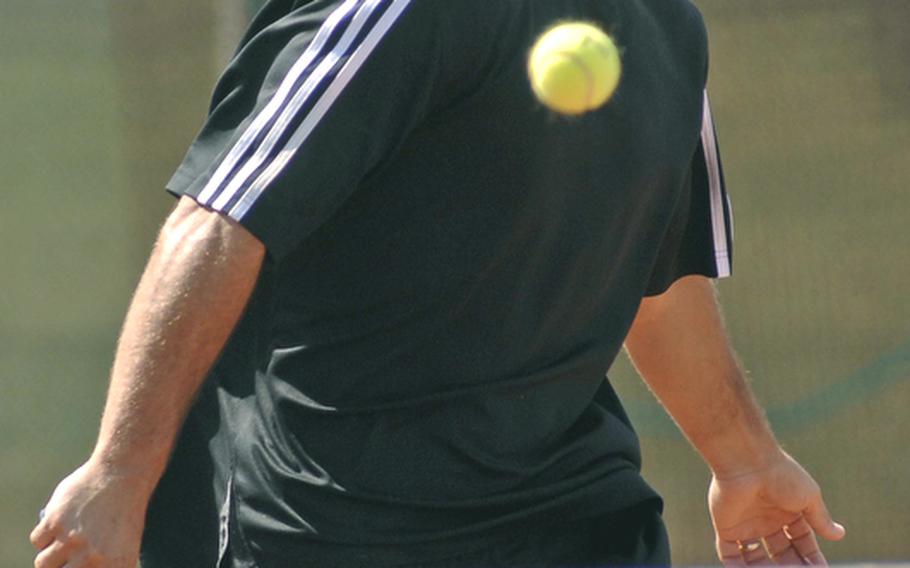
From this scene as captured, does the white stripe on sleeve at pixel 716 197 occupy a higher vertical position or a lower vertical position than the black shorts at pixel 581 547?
higher

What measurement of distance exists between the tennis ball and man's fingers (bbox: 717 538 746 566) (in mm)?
907

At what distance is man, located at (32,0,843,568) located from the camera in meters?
1.78

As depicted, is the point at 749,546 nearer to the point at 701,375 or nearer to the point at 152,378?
the point at 701,375

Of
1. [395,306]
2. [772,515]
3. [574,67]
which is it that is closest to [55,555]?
[395,306]

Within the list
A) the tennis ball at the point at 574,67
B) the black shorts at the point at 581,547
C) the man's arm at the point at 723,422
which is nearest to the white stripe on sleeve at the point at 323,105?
the tennis ball at the point at 574,67

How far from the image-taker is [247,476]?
2010mm

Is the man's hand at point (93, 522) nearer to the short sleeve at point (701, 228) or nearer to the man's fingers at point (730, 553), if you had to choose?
the short sleeve at point (701, 228)

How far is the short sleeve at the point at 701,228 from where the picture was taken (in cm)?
236

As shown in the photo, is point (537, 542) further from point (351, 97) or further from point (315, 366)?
point (351, 97)

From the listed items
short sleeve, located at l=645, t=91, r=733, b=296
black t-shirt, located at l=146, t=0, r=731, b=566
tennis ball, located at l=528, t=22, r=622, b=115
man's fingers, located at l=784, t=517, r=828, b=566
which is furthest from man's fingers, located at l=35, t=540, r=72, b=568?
man's fingers, located at l=784, t=517, r=828, b=566

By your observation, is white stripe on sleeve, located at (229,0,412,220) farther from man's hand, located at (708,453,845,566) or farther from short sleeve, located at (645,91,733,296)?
man's hand, located at (708,453,845,566)

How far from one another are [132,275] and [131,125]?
1.56ft

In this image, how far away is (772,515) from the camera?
2594 millimetres

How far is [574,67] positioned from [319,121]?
0.33 meters
